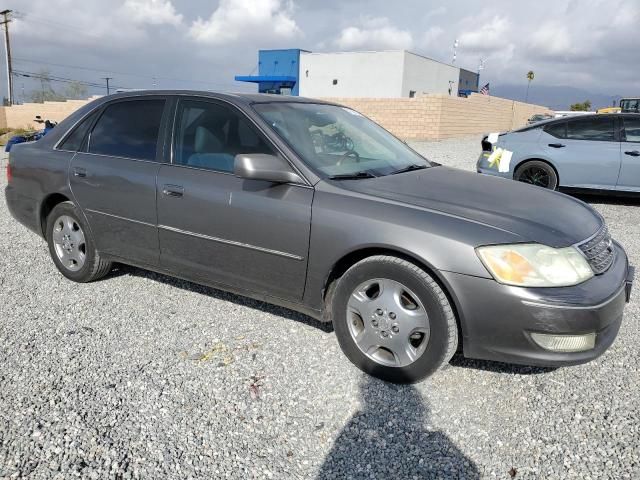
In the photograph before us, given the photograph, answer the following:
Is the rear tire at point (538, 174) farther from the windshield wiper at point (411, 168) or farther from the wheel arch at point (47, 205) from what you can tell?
the wheel arch at point (47, 205)

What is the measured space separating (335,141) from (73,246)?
8.01 ft

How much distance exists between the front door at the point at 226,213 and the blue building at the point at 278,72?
151 feet

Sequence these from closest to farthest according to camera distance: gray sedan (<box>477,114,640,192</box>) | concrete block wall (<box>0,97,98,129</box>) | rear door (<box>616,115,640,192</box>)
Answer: rear door (<box>616,115,640,192</box>) → gray sedan (<box>477,114,640,192</box>) → concrete block wall (<box>0,97,98,129</box>)

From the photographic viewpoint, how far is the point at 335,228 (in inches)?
120

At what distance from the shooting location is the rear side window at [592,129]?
26.8 ft

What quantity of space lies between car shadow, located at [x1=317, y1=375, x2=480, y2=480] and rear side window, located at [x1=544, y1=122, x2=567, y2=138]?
691 cm

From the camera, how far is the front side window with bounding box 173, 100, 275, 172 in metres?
3.52

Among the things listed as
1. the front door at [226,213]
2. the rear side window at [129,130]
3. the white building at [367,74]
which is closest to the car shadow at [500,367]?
the front door at [226,213]

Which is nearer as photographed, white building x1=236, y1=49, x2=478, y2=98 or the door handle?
the door handle

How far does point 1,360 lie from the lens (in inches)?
127

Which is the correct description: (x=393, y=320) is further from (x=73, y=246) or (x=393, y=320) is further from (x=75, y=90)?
(x=75, y=90)

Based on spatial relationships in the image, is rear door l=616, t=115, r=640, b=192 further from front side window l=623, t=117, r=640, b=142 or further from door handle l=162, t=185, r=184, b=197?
door handle l=162, t=185, r=184, b=197

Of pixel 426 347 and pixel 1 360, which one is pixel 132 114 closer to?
pixel 1 360

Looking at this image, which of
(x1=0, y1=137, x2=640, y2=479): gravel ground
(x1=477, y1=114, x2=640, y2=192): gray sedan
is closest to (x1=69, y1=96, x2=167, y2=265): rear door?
(x1=0, y1=137, x2=640, y2=479): gravel ground
